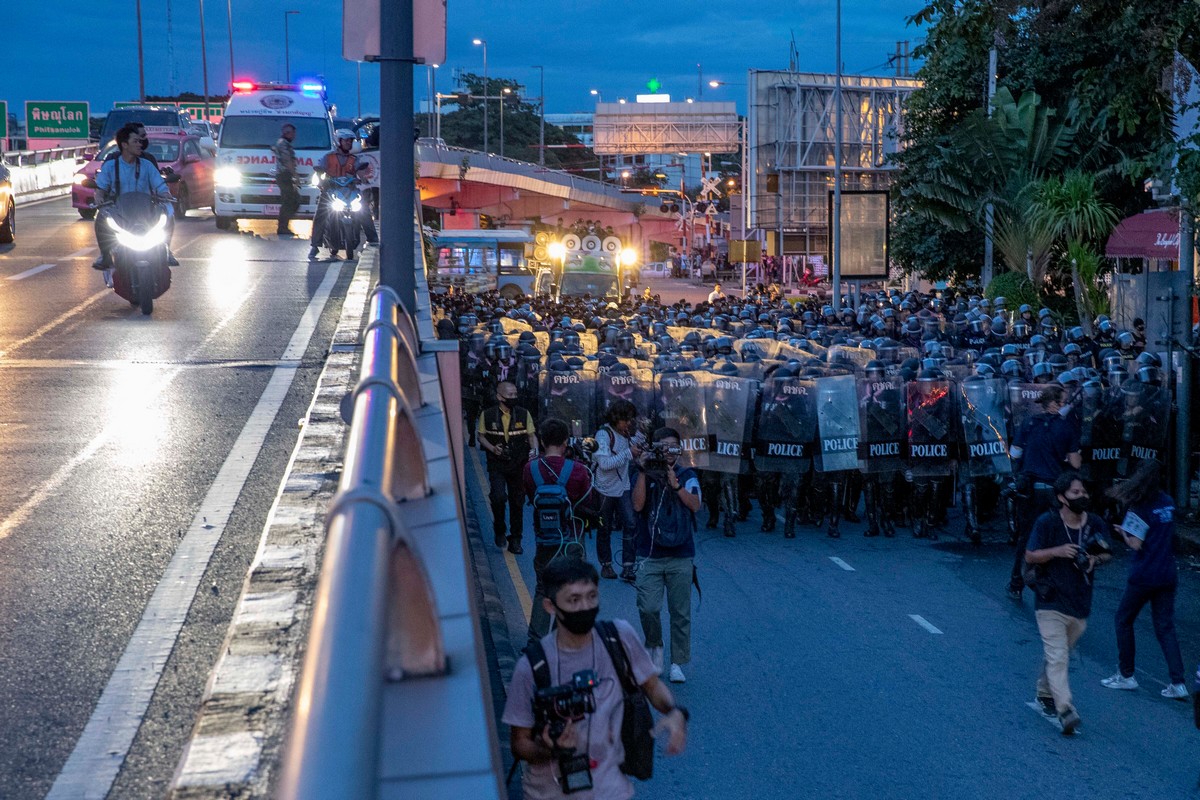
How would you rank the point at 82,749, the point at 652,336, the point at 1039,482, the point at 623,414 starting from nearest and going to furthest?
1. the point at 82,749
2. the point at 623,414
3. the point at 1039,482
4. the point at 652,336

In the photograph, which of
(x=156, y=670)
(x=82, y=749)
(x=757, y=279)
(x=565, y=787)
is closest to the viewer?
(x=82, y=749)

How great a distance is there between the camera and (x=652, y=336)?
22375 mm

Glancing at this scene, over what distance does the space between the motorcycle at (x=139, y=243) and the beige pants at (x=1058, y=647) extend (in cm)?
925

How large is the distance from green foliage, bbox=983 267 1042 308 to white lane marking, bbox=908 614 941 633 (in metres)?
18.0

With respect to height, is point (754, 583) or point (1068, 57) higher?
point (1068, 57)

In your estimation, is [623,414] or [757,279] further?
[757,279]

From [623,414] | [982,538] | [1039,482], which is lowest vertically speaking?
[982,538]

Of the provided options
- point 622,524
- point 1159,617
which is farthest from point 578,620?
point 622,524

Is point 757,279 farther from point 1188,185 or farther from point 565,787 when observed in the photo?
point 565,787

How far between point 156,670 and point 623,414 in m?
6.44

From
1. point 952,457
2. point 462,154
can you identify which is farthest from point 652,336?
point 462,154

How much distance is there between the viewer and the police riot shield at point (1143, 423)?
15469 millimetres

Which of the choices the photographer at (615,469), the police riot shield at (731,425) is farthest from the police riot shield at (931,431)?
the photographer at (615,469)

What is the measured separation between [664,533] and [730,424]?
628 centimetres
